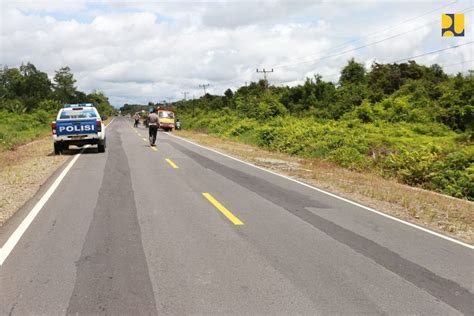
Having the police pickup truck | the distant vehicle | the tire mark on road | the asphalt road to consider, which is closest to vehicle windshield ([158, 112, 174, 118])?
the distant vehicle

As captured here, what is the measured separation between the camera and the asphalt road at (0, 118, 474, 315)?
443 centimetres

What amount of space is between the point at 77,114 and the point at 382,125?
22.5m

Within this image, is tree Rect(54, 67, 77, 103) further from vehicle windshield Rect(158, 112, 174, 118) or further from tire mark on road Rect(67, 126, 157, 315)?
tire mark on road Rect(67, 126, 157, 315)

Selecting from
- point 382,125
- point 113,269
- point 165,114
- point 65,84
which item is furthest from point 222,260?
point 65,84

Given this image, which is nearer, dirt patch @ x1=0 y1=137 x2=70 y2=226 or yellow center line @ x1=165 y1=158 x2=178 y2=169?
dirt patch @ x1=0 y1=137 x2=70 y2=226

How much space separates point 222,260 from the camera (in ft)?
18.5

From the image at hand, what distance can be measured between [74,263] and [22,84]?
5150 inches

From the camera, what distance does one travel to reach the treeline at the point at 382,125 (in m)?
17.3

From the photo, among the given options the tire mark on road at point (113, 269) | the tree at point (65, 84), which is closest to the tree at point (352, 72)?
the tire mark on road at point (113, 269)

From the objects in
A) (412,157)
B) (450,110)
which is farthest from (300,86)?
(412,157)

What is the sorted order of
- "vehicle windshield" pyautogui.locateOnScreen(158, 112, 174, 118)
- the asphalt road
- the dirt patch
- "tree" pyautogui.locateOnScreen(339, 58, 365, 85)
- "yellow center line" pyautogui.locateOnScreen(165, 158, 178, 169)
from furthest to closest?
"tree" pyautogui.locateOnScreen(339, 58, 365, 85), "vehicle windshield" pyautogui.locateOnScreen(158, 112, 174, 118), "yellow center line" pyautogui.locateOnScreen(165, 158, 178, 169), the dirt patch, the asphalt road

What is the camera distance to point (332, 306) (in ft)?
14.4

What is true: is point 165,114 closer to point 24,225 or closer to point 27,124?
point 27,124

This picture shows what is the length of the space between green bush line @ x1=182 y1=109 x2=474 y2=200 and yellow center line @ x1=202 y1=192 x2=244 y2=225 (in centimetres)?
939
